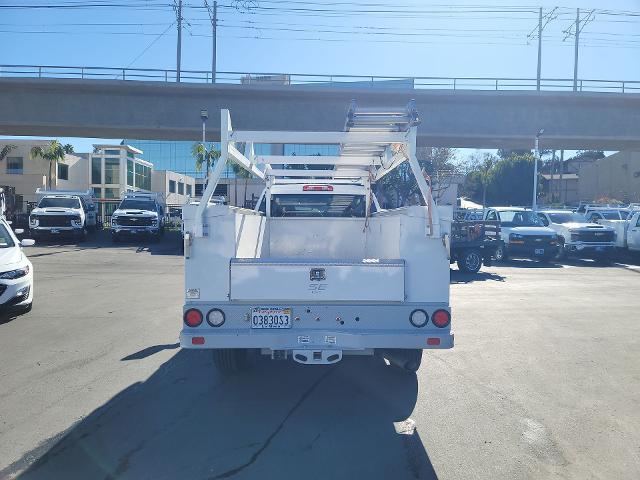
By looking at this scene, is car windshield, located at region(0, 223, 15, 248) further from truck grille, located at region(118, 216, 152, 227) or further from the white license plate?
truck grille, located at region(118, 216, 152, 227)

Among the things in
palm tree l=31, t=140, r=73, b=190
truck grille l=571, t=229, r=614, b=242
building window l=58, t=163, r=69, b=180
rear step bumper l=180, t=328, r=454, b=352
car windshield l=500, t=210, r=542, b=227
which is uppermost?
palm tree l=31, t=140, r=73, b=190

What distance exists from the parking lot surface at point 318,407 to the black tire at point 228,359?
6.0 inches

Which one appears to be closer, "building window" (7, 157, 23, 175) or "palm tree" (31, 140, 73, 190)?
"palm tree" (31, 140, 73, 190)

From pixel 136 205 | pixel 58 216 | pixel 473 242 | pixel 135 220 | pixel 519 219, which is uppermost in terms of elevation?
pixel 136 205

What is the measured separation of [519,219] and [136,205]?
18120mm

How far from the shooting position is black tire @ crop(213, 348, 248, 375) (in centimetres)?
616

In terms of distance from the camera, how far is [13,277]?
8930 millimetres

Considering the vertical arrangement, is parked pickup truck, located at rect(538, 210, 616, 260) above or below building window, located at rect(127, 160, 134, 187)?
below

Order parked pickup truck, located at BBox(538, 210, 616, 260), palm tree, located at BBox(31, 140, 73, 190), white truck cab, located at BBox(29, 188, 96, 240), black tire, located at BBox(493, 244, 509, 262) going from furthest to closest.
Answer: palm tree, located at BBox(31, 140, 73, 190) < white truck cab, located at BBox(29, 188, 96, 240) < parked pickup truck, located at BBox(538, 210, 616, 260) < black tire, located at BBox(493, 244, 509, 262)

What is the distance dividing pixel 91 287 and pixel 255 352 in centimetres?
809

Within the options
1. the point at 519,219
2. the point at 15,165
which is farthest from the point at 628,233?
the point at 15,165

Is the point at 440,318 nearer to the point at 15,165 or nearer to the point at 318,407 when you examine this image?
the point at 318,407

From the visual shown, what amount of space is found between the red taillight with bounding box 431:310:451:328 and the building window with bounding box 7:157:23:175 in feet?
184

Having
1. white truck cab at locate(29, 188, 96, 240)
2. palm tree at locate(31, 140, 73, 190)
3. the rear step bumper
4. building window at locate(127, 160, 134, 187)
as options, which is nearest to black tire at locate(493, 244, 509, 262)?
the rear step bumper
